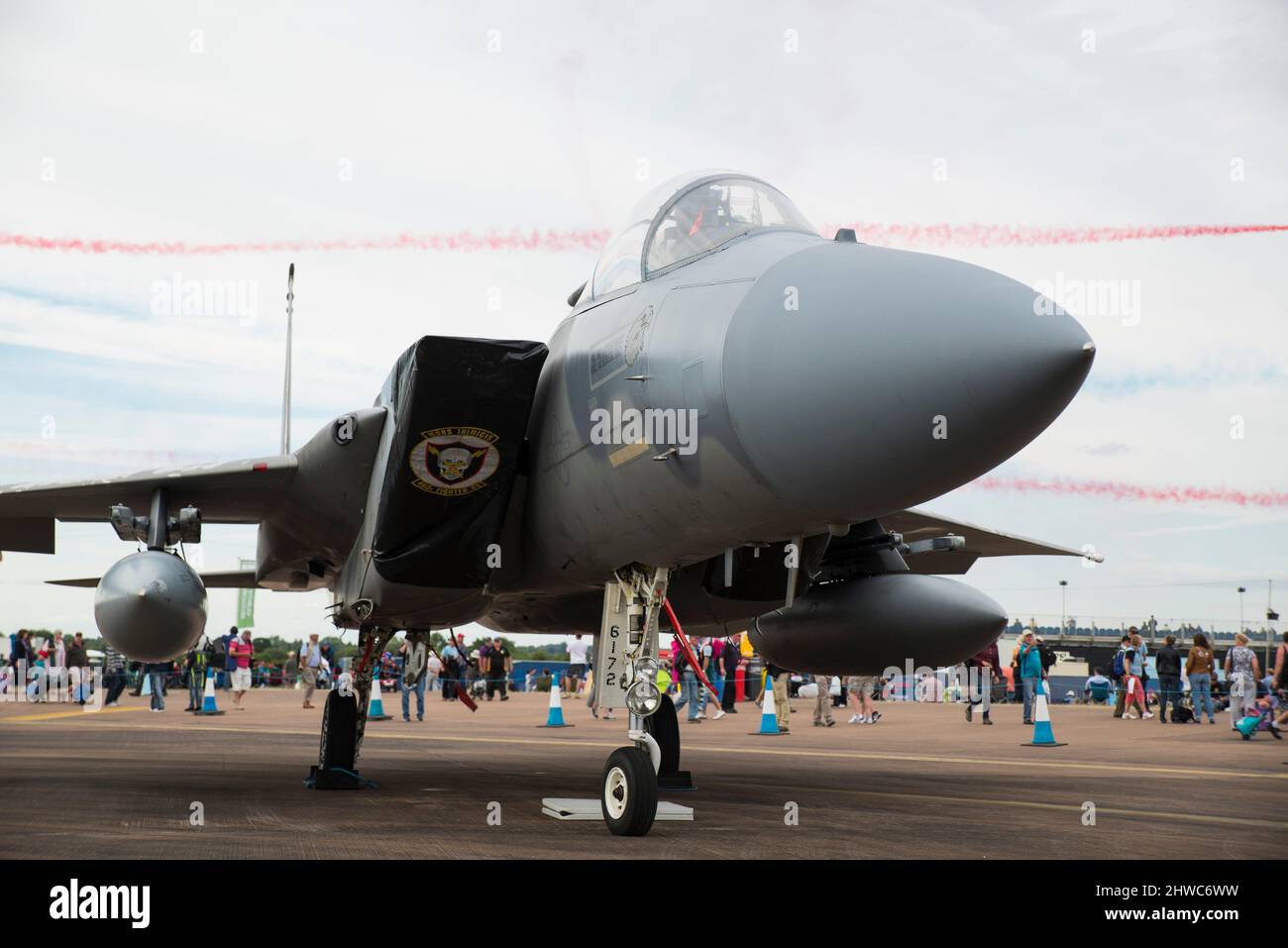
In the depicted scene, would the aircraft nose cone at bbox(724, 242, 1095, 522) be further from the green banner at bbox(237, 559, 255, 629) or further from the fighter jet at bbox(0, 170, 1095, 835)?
the green banner at bbox(237, 559, 255, 629)

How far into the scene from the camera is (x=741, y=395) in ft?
17.4

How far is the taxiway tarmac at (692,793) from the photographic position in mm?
6574

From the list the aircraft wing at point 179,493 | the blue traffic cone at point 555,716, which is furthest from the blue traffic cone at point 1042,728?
the aircraft wing at point 179,493

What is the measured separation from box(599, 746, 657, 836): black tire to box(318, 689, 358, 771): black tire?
4.17m

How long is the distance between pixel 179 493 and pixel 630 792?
17.7 ft

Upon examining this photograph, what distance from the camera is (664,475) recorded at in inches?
235

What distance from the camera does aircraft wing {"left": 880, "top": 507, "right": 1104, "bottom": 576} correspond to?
10586mm

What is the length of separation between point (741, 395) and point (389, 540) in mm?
3376

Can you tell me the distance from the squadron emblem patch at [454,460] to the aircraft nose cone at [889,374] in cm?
249

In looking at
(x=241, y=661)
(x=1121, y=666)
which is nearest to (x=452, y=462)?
(x=1121, y=666)

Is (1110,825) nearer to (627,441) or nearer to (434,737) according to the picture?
(627,441)

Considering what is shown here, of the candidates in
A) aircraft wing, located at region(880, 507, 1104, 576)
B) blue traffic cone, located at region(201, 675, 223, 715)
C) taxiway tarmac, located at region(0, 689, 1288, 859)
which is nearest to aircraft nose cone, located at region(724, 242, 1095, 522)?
taxiway tarmac, located at region(0, 689, 1288, 859)

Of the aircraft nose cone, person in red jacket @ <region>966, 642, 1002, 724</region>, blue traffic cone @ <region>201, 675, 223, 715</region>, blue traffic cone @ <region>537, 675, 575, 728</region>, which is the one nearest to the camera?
the aircraft nose cone

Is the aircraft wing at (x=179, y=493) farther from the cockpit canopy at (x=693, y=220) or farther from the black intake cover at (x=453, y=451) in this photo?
the cockpit canopy at (x=693, y=220)
